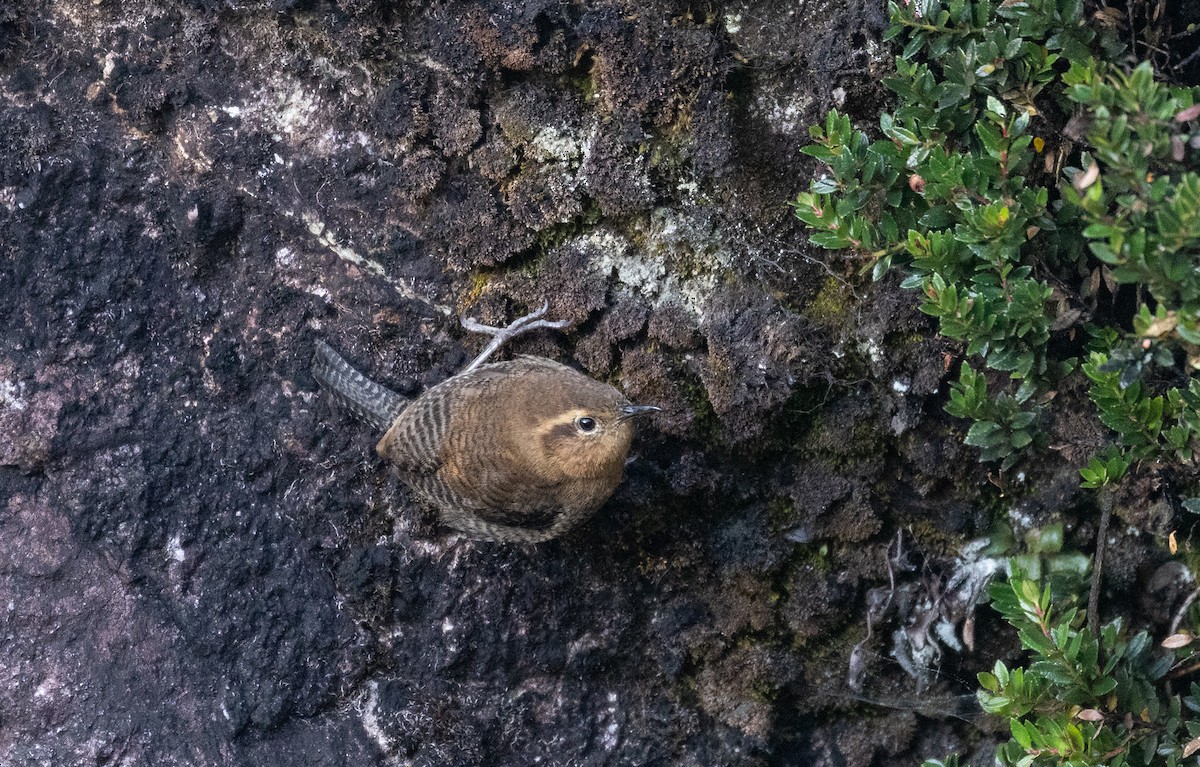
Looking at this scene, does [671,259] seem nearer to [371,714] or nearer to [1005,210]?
[1005,210]

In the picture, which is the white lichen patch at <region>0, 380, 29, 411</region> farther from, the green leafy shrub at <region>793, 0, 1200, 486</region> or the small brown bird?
the green leafy shrub at <region>793, 0, 1200, 486</region>

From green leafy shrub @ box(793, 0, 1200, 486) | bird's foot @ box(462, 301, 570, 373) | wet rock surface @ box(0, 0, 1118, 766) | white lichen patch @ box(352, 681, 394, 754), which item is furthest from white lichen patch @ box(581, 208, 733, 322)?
white lichen patch @ box(352, 681, 394, 754)

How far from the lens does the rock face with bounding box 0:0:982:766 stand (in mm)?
4508

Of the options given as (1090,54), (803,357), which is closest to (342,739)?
(803,357)

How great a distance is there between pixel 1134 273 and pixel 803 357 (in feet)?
4.70

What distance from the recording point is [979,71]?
360 centimetres

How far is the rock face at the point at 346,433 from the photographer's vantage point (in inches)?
→ 177

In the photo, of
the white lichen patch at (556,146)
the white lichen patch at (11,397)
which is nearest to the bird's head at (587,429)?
the white lichen patch at (556,146)

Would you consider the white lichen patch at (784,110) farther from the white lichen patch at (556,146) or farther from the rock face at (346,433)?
the white lichen patch at (556,146)

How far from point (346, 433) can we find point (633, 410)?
4.37 ft

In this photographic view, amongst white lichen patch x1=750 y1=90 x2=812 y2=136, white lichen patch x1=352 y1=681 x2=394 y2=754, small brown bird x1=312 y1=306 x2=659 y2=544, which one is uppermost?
white lichen patch x1=750 y1=90 x2=812 y2=136

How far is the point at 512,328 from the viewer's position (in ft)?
14.9

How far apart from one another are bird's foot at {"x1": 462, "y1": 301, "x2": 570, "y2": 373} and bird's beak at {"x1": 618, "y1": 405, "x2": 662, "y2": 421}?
1.76 ft

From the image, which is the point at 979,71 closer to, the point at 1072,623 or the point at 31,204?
the point at 1072,623
